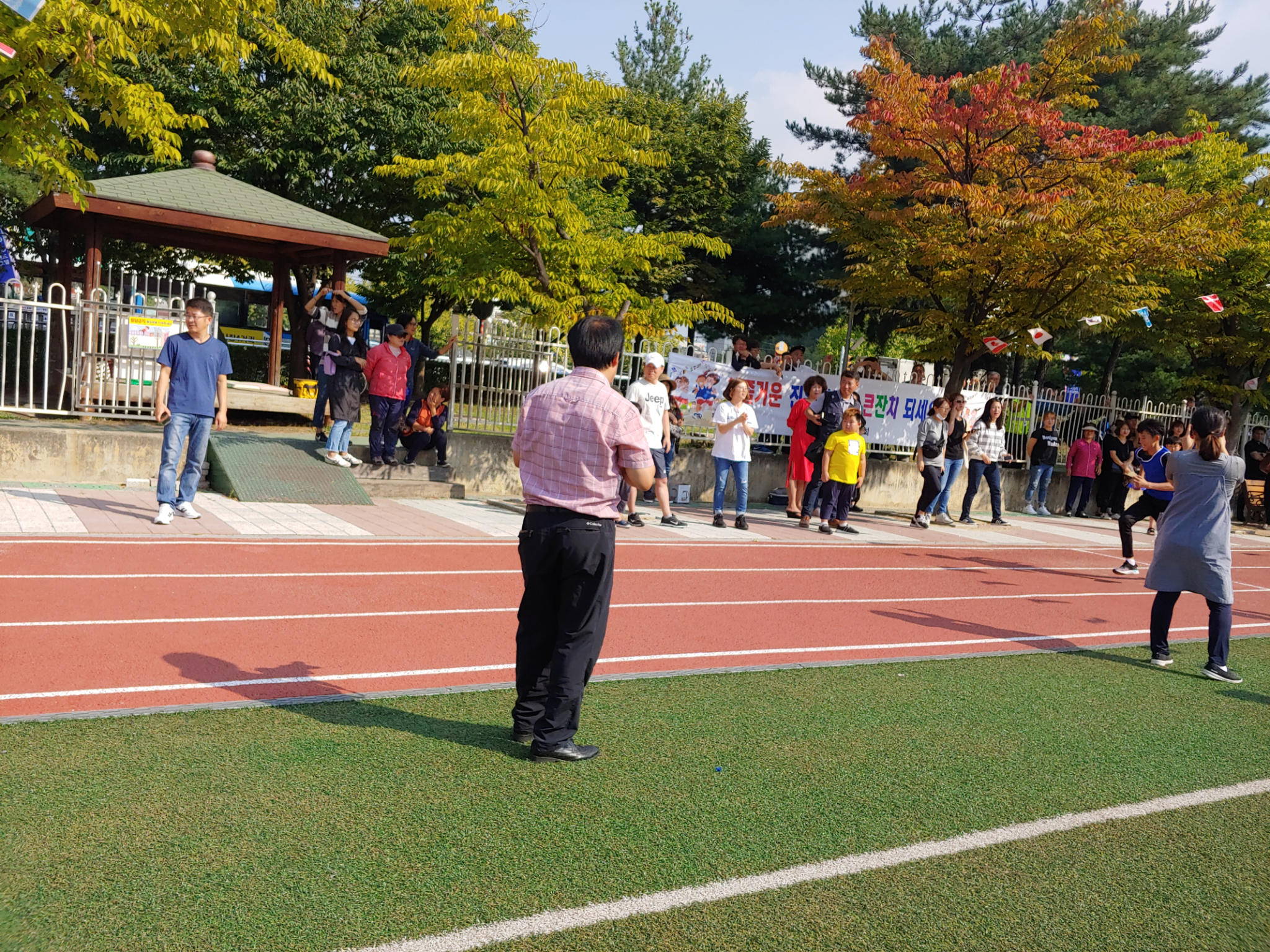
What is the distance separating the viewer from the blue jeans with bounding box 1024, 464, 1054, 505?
63.2 ft

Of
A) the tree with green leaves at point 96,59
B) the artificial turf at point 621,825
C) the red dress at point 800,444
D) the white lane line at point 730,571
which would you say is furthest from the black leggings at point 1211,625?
the tree with green leaves at point 96,59

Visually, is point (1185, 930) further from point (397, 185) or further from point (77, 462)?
point (397, 185)

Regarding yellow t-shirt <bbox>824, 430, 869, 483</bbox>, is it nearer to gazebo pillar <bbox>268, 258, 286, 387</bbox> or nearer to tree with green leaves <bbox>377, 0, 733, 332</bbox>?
tree with green leaves <bbox>377, 0, 733, 332</bbox>

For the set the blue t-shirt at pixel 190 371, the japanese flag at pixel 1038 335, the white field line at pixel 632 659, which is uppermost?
the japanese flag at pixel 1038 335

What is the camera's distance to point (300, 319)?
25.0 meters

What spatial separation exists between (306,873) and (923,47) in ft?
103

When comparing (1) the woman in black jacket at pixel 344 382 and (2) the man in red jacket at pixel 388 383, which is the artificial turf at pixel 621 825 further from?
(1) the woman in black jacket at pixel 344 382

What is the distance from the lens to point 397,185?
89.3 ft

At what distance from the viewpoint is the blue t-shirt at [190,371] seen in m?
9.49

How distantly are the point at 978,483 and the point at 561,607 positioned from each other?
13.7m

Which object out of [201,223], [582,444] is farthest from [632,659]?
[201,223]

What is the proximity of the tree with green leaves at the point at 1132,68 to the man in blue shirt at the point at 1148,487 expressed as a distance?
66.6ft

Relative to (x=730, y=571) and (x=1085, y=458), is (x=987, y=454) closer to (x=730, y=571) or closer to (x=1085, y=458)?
(x=1085, y=458)

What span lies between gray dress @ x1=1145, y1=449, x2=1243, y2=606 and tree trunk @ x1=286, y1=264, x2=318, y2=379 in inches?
667
